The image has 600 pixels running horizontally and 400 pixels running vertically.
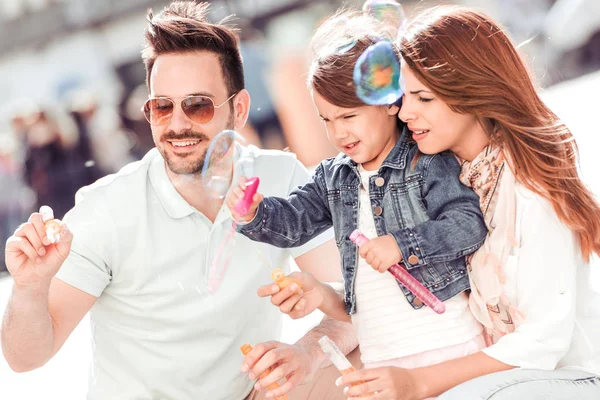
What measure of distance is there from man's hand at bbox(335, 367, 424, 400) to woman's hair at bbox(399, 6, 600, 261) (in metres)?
0.45

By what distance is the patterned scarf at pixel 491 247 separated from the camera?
1.51 meters

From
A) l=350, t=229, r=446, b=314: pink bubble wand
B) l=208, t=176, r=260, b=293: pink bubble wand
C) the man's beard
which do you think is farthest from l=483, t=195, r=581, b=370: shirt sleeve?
the man's beard

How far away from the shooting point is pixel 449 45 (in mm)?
1499

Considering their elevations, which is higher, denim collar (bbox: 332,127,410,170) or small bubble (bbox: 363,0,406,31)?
small bubble (bbox: 363,0,406,31)

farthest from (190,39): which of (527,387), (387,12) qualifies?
(527,387)

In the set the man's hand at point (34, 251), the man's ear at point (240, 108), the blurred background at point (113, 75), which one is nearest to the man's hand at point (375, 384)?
the man's hand at point (34, 251)

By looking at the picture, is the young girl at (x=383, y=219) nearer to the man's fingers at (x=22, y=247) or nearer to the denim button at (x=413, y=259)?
the denim button at (x=413, y=259)

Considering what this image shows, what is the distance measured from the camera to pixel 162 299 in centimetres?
189

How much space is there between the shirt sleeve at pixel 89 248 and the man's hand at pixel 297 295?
48cm

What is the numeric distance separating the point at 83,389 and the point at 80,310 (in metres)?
1.57

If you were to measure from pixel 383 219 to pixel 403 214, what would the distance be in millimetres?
46

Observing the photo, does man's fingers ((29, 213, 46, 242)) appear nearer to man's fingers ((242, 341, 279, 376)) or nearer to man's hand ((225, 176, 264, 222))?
man's hand ((225, 176, 264, 222))

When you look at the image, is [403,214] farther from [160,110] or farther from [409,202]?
[160,110]

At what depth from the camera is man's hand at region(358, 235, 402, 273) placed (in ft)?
4.83
